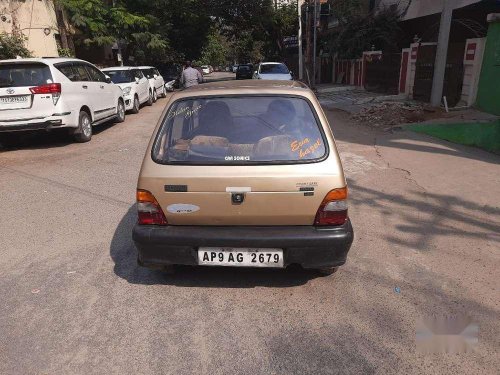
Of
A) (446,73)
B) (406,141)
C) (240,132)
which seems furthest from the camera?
(446,73)

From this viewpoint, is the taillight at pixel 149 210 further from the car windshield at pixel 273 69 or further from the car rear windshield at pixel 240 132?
the car windshield at pixel 273 69

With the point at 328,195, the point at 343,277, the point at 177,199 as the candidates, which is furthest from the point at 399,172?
the point at 177,199

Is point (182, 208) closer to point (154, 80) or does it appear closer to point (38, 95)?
point (38, 95)

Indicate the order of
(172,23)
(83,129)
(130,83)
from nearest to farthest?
(83,129), (130,83), (172,23)

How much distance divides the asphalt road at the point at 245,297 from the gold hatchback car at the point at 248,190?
36cm

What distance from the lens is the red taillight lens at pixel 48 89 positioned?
307 inches

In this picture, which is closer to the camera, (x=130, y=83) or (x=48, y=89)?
(x=48, y=89)

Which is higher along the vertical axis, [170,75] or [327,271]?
[170,75]

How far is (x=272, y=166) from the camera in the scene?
9.64ft

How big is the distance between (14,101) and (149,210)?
6309mm

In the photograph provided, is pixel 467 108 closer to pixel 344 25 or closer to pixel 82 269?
pixel 82 269

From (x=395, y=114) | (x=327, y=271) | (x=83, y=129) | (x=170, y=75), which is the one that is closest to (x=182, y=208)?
(x=327, y=271)

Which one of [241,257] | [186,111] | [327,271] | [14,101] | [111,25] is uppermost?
[111,25]

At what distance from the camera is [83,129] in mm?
9023
